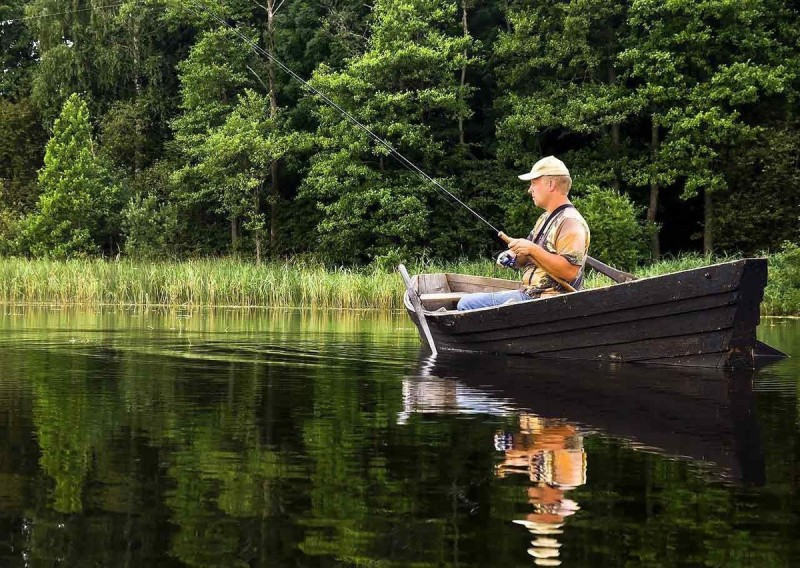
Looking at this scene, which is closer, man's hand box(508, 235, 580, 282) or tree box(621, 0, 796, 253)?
man's hand box(508, 235, 580, 282)

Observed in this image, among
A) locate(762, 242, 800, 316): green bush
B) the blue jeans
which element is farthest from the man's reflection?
locate(762, 242, 800, 316): green bush

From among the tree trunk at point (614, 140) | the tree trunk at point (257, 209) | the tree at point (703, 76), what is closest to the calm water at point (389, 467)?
the tree at point (703, 76)

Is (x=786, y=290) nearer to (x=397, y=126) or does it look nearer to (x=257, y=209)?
(x=397, y=126)

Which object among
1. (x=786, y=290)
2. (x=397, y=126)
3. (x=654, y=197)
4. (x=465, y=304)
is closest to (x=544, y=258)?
(x=465, y=304)

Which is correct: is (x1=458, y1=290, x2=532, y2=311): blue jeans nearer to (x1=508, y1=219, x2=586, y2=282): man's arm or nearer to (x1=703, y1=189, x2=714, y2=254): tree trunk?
(x1=508, y1=219, x2=586, y2=282): man's arm

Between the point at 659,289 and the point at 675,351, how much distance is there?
1.97 feet

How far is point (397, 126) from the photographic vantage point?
1240 inches

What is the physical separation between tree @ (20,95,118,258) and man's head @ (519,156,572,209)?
27374 millimetres

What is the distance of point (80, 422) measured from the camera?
17.1 feet

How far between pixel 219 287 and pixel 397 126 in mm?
12146

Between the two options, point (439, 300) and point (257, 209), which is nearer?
point (439, 300)

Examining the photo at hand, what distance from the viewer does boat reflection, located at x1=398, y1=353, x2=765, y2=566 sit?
396 centimetres

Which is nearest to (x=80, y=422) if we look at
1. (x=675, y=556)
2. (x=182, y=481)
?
(x=182, y=481)

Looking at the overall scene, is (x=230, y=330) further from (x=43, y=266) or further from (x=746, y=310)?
(x=43, y=266)
